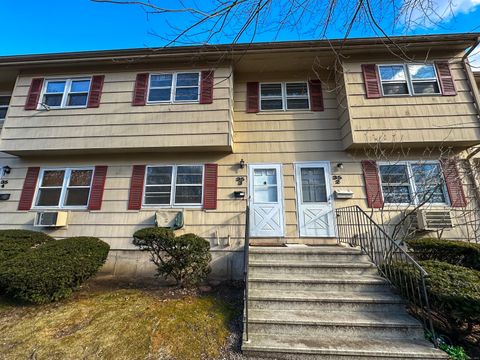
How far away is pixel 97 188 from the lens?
6.82m

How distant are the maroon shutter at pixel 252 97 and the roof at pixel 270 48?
1.04m

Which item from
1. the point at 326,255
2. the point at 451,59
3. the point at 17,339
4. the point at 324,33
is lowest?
the point at 17,339

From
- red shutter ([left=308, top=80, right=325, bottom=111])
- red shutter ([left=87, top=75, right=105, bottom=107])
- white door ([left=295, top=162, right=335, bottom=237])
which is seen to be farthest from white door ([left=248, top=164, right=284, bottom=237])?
red shutter ([left=87, top=75, right=105, bottom=107])

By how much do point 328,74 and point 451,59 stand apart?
10.7 feet

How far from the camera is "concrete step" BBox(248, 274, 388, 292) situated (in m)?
4.17

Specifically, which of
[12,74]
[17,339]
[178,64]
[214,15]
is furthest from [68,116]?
[214,15]

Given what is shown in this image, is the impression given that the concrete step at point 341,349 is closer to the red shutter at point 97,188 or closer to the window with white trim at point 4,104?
the red shutter at point 97,188

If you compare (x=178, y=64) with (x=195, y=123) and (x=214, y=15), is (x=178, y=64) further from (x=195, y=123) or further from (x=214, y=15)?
(x=214, y=15)

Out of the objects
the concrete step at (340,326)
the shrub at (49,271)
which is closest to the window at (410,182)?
the concrete step at (340,326)

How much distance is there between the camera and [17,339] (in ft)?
10.8

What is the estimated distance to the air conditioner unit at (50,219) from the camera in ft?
21.0

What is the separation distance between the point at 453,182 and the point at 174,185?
Result: 7.44m

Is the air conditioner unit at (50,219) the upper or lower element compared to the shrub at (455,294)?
upper

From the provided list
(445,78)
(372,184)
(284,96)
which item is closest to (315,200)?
(372,184)
